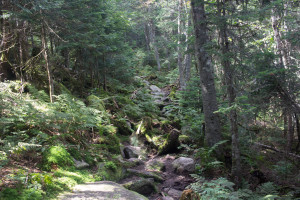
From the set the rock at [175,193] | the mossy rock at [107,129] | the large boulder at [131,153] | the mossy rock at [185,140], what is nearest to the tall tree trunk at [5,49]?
the mossy rock at [107,129]

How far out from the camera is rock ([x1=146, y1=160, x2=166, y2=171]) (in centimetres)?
755

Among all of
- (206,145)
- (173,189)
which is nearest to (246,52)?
(206,145)

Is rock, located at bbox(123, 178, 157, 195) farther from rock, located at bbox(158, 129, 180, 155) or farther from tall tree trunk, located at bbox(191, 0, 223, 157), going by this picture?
rock, located at bbox(158, 129, 180, 155)

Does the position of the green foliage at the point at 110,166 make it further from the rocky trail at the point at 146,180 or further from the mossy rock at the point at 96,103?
the mossy rock at the point at 96,103

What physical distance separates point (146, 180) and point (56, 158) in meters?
2.58

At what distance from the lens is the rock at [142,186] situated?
17.6ft

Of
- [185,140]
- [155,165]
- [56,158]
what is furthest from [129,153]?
[56,158]

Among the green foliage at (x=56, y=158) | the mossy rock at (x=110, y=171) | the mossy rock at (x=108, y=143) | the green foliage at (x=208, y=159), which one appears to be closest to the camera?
the green foliage at (x=56, y=158)

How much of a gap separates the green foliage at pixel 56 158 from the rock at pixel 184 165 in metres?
3.92

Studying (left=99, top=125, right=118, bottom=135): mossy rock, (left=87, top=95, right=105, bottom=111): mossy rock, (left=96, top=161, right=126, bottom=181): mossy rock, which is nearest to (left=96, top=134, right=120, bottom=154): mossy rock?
(left=99, top=125, right=118, bottom=135): mossy rock

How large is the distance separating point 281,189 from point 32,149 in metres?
6.95

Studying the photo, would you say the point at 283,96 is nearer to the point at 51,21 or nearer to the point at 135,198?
the point at 135,198

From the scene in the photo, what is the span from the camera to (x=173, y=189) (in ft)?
20.1

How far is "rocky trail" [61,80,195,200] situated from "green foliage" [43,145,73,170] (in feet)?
2.85
